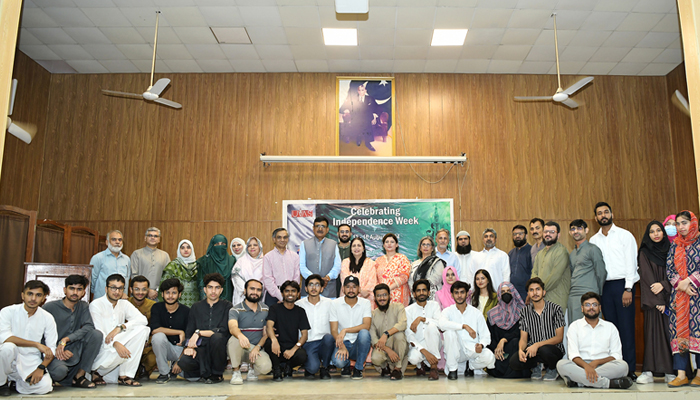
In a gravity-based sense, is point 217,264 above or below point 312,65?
below

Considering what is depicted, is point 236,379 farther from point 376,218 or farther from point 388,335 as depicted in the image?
point 376,218

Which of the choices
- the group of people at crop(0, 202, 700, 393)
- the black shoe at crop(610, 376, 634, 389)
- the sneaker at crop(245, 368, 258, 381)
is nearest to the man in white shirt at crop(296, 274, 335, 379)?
the group of people at crop(0, 202, 700, 393)

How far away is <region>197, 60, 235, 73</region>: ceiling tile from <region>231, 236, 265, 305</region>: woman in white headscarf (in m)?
3.70

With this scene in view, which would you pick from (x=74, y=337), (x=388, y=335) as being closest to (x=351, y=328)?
(x=388, y=335)

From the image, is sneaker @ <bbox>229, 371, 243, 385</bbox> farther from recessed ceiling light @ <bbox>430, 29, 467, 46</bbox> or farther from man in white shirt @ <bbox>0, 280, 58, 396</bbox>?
recessed ceiling light @ <bbox>430, 29, 467, 46</bbox>

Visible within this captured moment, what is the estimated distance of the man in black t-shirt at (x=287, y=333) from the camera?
494 cm

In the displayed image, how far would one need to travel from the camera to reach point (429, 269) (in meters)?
5.52

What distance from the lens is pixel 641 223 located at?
26.9ft

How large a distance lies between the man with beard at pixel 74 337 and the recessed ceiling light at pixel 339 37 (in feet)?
15.4

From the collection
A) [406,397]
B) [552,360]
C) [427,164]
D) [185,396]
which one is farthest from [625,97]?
[185,396]

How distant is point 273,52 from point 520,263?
4.93 m

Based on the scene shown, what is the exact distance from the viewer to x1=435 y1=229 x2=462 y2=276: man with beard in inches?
229

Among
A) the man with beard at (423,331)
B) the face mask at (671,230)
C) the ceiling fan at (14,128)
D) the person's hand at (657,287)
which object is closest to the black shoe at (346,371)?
the man with beard at (423,331)

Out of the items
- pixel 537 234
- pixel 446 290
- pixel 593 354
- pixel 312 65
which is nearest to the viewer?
pixel 593 354
